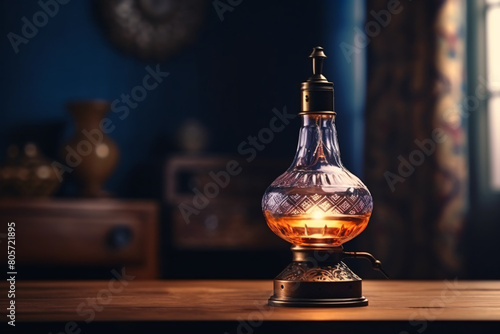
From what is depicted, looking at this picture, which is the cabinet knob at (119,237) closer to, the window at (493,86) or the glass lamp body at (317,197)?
the window at (493,86)

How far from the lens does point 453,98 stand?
3586 mm

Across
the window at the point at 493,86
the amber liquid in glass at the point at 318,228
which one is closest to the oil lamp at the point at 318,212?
the amber liquid in glass at the point at 318,228

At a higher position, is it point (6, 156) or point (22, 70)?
point (22, 70)

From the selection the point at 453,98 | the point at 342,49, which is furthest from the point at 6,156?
the point at 453,98

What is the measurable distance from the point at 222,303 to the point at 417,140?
245 centimetres

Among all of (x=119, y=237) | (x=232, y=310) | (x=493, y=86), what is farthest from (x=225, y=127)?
(x=232, y=310)

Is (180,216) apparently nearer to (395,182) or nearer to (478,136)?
(395,182)

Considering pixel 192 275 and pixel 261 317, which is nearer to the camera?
pixel 261 317

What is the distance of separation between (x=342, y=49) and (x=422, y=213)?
1.11 meters

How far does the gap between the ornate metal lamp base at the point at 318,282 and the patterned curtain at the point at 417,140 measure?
87.1 inches

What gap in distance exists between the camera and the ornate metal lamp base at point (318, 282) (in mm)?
1367

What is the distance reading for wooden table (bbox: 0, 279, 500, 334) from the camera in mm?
1152

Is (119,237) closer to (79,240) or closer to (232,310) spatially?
(79,240)

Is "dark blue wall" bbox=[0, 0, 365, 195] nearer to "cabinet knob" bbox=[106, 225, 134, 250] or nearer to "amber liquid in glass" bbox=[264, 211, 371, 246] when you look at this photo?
"cabinet knob" bbox=[106, 225, 134, 250]
